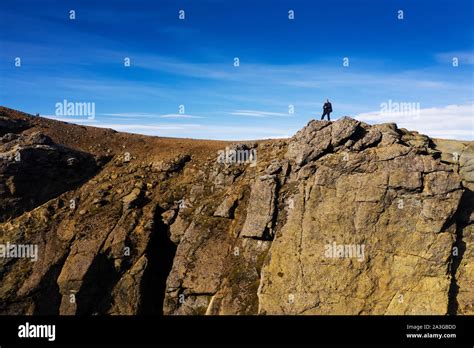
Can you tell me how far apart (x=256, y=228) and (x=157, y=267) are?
1232 centimetres

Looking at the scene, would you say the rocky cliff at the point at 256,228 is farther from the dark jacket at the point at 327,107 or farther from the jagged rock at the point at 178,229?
the dark jacket at the point at 327,107

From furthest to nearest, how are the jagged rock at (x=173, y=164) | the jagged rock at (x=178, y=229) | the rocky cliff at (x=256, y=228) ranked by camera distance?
the jagged rock at (x=173, y=164) → the jagged rock at (x=178, y=229) → the rocky cliff at (x=256, y=228)

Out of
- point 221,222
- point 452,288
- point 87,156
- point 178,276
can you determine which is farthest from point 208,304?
point 87,156

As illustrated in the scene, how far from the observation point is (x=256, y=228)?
3753 cm

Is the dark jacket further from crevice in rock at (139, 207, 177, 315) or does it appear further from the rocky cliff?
crevice in rock at (139, 207, 177, 315)

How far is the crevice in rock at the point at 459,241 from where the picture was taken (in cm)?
3183

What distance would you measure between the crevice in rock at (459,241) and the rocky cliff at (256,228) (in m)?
0.11

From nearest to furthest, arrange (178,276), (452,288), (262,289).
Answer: (452,288), (262,289), (178,276)

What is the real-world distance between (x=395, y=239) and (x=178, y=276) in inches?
865

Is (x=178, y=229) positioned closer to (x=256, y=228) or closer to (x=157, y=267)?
(x=157, y=267)

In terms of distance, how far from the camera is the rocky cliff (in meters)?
32.7

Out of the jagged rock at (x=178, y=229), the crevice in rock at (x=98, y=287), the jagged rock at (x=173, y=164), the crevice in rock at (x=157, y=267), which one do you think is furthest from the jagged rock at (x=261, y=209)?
the crevice in rock at (x=98, y=287)

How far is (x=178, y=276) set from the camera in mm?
37844

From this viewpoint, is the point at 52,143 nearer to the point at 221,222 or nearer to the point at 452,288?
the point at 221,222
